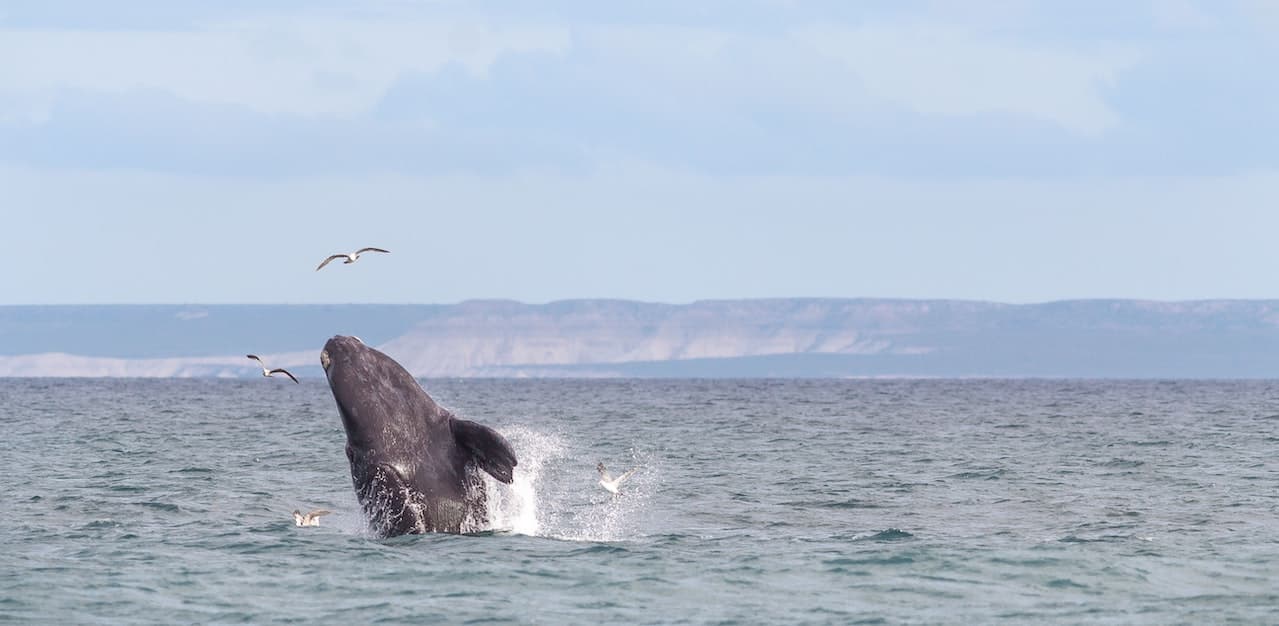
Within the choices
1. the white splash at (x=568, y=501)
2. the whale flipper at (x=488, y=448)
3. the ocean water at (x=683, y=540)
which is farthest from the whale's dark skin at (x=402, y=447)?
the white splash at (x=568, y=501)

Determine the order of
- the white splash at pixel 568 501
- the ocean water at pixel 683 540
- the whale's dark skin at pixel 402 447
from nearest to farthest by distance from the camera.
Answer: the ocean water at pixel 683 540
the whale's dark skin at pixel 402 447
the white splash at pixel 568 501

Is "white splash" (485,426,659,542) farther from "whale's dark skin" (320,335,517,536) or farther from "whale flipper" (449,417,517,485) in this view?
"whale flipper" (449,417,517,485)

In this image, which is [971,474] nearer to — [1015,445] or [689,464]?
[689,464]

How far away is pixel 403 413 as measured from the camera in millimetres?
19531

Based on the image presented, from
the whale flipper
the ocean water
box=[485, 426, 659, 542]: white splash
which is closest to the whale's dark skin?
the whale flipper

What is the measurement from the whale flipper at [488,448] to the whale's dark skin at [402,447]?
0.7 inches

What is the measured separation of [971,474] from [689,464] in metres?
7.17

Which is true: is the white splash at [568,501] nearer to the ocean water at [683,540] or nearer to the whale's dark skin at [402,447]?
the ocean water at [683,540]

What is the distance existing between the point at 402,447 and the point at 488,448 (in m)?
1.12

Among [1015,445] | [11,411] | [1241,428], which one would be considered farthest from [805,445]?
[11,411]

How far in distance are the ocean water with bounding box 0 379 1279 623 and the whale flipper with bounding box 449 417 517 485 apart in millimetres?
1089

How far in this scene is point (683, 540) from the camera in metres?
23.2

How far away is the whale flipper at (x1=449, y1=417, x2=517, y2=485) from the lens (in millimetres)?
18562

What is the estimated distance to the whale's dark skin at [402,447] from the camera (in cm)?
1931
